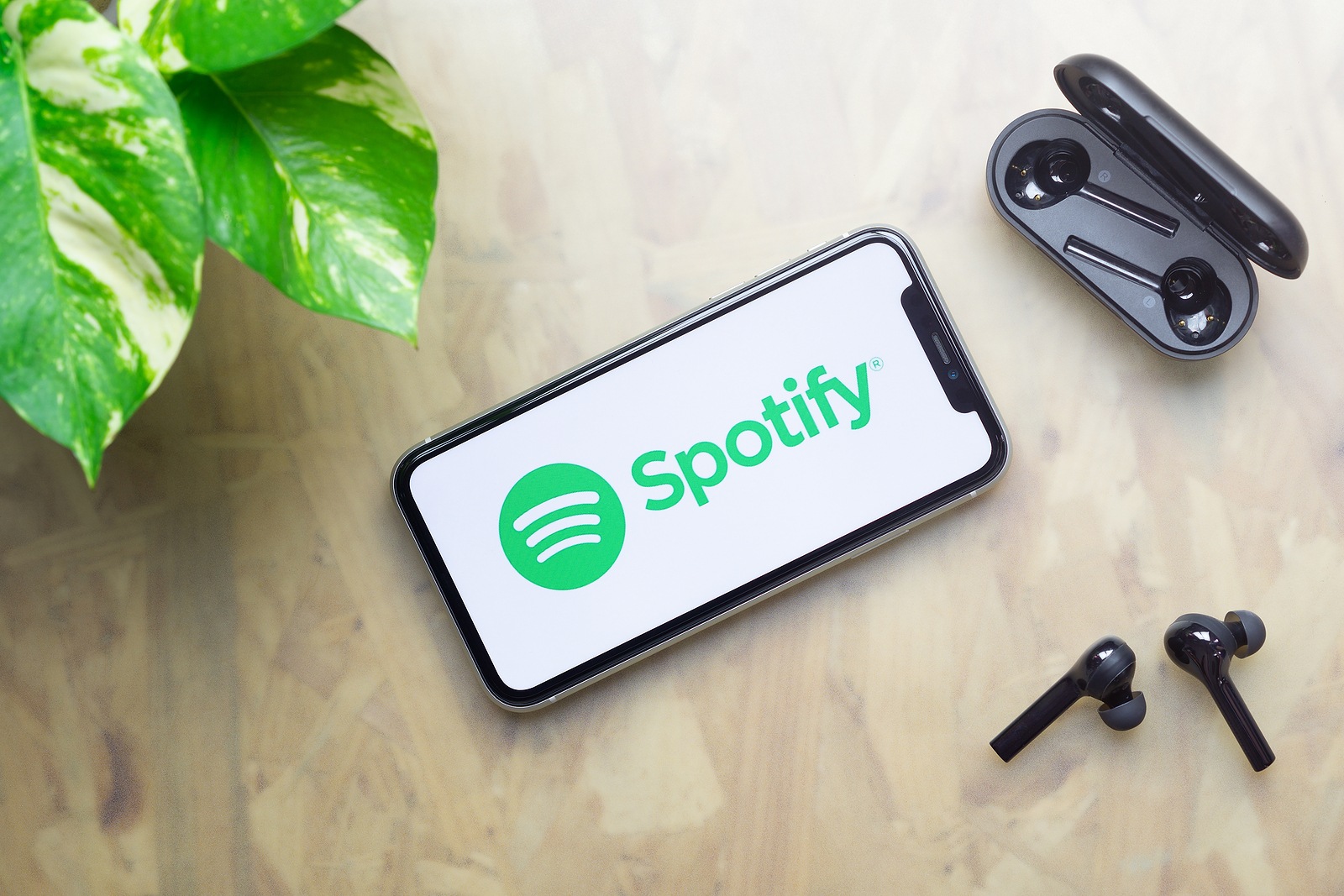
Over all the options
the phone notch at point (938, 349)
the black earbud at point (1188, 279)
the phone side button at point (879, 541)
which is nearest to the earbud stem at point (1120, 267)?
the black earbud at point (1188, 279)

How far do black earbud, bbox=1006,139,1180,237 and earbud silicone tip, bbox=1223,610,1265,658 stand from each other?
0.33 meters

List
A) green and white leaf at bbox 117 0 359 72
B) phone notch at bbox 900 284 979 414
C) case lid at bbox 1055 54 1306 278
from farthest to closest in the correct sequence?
phone notch at bbox 900 284 979 414 < case lid at bbox 1055 54 1306 278 < green and white leaf at bbox 117 0 359 72

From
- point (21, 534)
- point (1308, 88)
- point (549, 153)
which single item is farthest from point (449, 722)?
point (1308, 88)

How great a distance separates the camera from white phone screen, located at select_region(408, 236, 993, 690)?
2.53 ft

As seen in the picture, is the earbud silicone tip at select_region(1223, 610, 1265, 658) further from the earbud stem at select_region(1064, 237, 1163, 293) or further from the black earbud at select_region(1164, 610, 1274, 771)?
the earbud stem at select_region(1064, 237, 1163, 293)

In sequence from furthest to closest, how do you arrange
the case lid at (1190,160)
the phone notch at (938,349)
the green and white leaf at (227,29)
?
the phone notch at (938,349) → the case lid at (1190,160) → the green and white leaf at (227,29)

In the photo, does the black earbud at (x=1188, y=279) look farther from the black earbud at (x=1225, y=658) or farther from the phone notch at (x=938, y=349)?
the black earbud at (x=1225, y=658)

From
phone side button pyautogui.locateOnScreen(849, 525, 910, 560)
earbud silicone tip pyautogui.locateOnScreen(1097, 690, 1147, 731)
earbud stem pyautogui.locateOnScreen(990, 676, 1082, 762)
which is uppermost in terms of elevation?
phone side button pyautogui.locateOnScreen(849, 525, 910, 560)

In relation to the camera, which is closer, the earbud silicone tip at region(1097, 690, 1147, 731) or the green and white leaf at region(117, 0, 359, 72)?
the green and white leaf at region(117, 0, 359, 72)

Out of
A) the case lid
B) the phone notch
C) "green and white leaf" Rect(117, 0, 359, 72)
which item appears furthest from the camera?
the phone notch

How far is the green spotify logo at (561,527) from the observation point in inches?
30.5

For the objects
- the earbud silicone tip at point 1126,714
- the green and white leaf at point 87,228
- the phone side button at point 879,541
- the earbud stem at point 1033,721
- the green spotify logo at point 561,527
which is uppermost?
the green and white leaf at point 87,228

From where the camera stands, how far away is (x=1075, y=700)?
2.43 ft

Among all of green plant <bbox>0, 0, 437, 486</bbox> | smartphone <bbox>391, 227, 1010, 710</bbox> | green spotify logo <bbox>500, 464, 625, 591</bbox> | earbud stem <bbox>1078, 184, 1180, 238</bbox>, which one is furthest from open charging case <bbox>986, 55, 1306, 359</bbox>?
green plant <bbox>0, 0, 437, 486</bbox>
